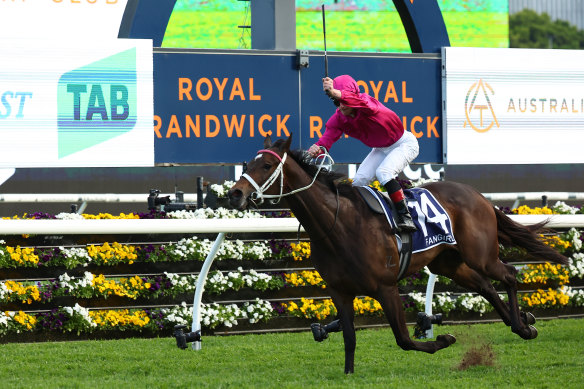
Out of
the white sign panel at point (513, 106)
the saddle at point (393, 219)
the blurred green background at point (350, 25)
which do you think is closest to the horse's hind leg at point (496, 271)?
the saddle at point (393, 219)

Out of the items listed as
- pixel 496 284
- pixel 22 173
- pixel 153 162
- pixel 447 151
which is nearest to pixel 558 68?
pixel 447 151

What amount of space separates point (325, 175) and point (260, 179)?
53cm

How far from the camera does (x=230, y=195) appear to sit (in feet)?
18.6

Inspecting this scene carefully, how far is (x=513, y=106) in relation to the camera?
9844mm

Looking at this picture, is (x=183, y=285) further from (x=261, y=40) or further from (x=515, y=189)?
(x=515, y=189)

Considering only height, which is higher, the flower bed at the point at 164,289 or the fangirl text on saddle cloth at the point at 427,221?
the fangirl text on saddle cloth at the point at 427,221

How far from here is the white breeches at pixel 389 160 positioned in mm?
6367

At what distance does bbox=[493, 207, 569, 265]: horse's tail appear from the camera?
7086 mm

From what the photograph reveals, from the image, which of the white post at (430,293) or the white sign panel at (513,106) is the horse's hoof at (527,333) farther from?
the white sign panel at (513,106)

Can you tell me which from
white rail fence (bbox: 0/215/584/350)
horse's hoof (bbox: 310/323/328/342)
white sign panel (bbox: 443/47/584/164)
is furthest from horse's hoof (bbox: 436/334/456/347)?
white sign panel (bbox: 443/47/584/164)

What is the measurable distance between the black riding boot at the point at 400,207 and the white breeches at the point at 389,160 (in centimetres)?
8

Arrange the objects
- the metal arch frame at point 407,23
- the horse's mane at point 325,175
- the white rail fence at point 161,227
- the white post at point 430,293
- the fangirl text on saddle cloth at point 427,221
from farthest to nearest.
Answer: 1. the metal arch frame at point 407,23
2. the white post at point 430,293
3. the white rail fence at point 161,227
4. the fangirl text on saddle cloth at point 427,221
5. the horse's mane at point 325,175

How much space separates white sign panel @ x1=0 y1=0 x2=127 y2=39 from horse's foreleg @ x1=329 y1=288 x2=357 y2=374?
7.56 meters

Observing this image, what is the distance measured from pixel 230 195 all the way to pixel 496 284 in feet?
11.5
